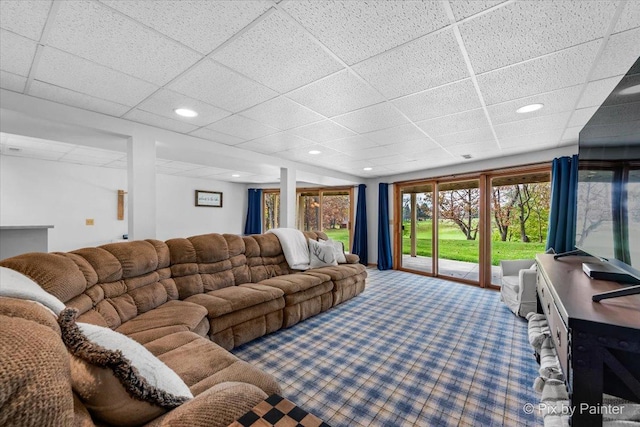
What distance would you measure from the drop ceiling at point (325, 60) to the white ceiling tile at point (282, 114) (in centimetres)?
2

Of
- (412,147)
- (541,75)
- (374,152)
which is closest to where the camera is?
(541,75)

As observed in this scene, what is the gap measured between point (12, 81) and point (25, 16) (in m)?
1.04

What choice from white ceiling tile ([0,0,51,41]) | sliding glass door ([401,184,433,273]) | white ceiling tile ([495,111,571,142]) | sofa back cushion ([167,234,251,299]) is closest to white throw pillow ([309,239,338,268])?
sofa back cushion ([167,234,251,299])

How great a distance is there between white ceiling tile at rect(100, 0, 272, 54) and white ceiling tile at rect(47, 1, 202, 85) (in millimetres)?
88

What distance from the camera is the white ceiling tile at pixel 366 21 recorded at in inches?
47.6

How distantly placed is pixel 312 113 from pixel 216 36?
3.77 ft

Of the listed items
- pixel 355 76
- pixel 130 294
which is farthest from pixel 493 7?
pixel 130 294

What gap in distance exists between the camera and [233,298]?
2494 millimetres

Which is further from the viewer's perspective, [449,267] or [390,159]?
[449,267]

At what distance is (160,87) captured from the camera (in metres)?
1.99

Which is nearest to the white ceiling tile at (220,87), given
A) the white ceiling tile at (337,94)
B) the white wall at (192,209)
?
the white ceiling tile at (337,94)

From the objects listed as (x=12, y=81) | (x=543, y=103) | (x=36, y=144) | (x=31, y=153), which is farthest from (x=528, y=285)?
(x=31, y=153)

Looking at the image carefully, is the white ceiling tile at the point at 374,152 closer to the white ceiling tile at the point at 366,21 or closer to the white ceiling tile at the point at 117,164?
the white ceiling tile at the point at 366,21

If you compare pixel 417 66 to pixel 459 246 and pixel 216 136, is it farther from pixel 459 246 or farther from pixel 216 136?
pixel 459 246
